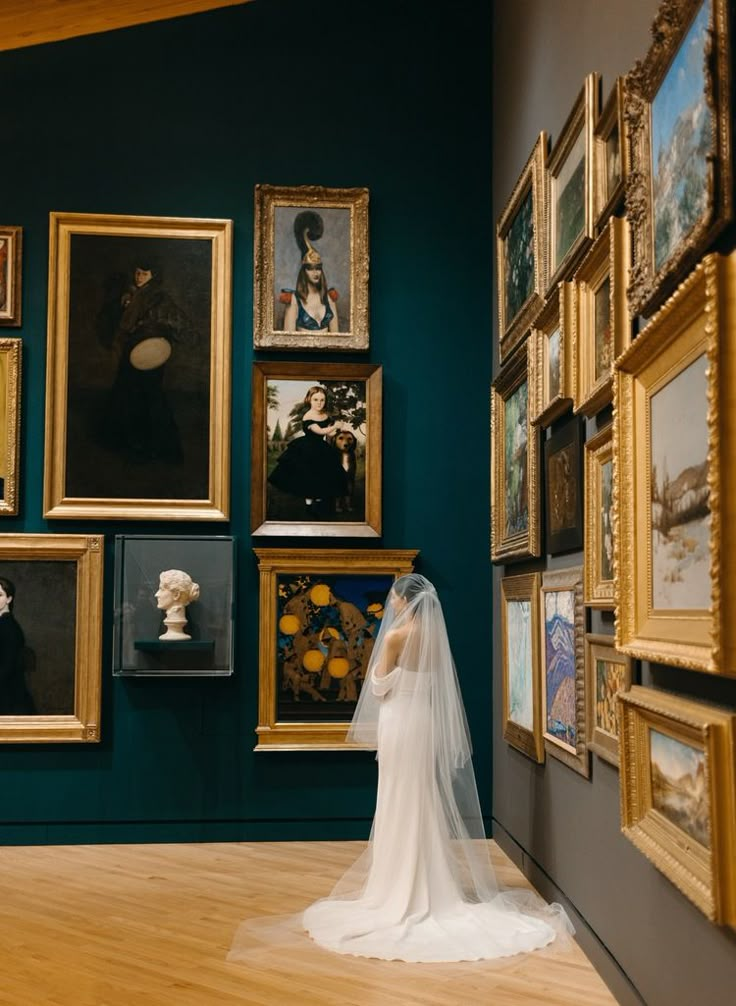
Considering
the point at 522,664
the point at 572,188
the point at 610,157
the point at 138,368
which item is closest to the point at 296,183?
the point at 138,368

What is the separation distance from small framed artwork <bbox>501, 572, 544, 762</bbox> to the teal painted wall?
2.99ft

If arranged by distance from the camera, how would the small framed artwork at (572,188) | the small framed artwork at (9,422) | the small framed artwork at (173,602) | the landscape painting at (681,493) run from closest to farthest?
the landscape painting at (681,493)
the small framed artwork at (572,188)
the small framed artwork at (173,602)
the small framed artwork at (9,422)

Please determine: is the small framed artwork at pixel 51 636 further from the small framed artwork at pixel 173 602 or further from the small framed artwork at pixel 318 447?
the small framed artwork at pixel 318 447

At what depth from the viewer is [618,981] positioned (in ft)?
16.4

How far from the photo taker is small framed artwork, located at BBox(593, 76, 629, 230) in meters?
5.04

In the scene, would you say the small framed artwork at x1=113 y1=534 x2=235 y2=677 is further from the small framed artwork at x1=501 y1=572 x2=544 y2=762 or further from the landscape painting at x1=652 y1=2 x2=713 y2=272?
the landscape painting at x1=652 y1=2 x2=713 y2=272

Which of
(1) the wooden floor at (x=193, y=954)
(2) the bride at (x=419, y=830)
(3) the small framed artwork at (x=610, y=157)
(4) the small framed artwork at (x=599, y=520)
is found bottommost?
(1) the wooden floor at (x=193, y=954)

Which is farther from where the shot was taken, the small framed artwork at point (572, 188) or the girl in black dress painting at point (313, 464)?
the girl in black dress painting at point (313, 464)

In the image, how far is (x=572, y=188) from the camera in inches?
241

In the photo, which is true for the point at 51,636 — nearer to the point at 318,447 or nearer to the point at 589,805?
the point at 318,447

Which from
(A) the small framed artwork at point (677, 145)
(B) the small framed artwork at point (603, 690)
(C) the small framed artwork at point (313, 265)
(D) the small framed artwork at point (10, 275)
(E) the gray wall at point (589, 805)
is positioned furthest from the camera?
(C) the small framed artwork at point (313, 265)

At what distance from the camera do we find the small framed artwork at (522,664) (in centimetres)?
686

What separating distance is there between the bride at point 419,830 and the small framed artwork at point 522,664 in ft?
1.83

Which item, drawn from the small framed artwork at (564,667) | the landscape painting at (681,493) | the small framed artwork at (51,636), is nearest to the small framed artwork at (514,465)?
the small framed artwork at (564,667)
